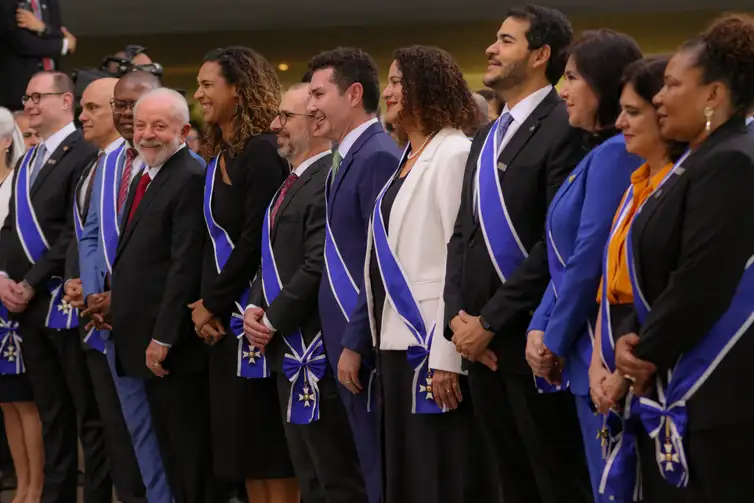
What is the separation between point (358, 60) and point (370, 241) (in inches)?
24.8

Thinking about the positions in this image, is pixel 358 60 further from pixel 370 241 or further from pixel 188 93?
pixel 188 93

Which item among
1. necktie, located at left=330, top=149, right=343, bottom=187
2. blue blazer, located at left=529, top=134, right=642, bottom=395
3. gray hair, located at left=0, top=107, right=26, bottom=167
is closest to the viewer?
blue blazer, located at left=529, top=134, right=642, bottom=395

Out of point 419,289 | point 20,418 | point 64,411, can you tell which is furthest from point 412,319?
point 20,418

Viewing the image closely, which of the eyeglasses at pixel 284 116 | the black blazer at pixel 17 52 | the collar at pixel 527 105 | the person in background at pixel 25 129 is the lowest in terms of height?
the collar at pixel 527 105

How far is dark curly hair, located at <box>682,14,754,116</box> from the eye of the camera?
8.39 feet

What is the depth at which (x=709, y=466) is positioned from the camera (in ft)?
8.18

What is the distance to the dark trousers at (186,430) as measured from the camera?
4211 millimetres

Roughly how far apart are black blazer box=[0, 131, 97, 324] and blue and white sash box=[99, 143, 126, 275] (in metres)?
0.37

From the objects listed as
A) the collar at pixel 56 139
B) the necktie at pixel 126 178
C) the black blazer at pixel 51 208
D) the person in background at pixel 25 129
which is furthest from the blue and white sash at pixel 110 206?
the person in background at pixel 25 129

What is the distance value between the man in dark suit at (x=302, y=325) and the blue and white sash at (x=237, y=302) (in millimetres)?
70

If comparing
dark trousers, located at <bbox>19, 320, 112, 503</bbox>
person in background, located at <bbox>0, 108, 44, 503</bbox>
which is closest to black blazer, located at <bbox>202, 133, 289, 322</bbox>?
dark trousers, located at <bbox>19, 320, 112, 503</bbox>

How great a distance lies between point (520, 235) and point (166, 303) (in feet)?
4.70

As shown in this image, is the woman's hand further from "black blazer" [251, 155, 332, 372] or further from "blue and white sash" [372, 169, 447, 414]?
"black blazer" [251, 155, 332, 372]

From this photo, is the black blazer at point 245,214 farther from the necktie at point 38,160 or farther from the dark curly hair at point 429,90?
the necktie at point 38,160
